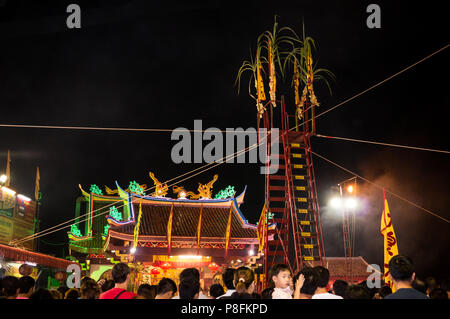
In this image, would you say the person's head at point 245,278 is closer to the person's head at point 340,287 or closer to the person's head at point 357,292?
the person's head at point 357,292

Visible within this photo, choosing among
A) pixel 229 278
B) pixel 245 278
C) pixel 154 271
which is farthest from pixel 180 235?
pixel 245 278

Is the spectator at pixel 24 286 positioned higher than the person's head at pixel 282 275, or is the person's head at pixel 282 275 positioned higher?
the person's head at pixel 282 275

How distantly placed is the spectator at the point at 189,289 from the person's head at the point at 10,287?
2174mm

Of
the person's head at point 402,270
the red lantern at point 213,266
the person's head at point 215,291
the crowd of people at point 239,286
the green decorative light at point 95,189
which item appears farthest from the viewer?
the green decorative light at point 95,189

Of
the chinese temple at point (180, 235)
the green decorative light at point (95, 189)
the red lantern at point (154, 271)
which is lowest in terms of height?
the red lantern at point (154, 271)

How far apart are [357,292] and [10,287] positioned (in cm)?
408

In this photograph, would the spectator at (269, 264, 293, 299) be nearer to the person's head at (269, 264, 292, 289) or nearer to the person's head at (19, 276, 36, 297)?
the person's head at (269, 264, 292, 289)

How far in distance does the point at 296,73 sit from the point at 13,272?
23.1 m

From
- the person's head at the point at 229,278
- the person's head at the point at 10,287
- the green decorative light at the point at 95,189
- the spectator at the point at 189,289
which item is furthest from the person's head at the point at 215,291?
the green decorative light at the point at 95,189

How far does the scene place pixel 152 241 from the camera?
1898 cm

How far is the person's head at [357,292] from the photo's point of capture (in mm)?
4213

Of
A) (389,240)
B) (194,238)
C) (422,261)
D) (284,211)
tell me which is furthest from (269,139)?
(422,261)
